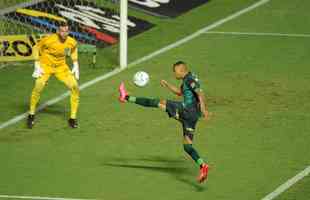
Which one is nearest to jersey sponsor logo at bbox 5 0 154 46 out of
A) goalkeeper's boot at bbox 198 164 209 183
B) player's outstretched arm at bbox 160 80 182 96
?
player's outstretched arm at bbox 160 80 182 96

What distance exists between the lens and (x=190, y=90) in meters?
24.5

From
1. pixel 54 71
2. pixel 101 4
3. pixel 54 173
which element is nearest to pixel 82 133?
pixel 54 71

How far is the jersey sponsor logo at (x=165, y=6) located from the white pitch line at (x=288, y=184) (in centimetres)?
1451

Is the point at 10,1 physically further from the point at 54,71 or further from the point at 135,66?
the point at 54,71

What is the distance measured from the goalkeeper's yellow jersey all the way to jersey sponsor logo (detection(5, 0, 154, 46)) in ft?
23.9

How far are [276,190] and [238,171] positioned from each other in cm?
153

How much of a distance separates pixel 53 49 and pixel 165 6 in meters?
12.0

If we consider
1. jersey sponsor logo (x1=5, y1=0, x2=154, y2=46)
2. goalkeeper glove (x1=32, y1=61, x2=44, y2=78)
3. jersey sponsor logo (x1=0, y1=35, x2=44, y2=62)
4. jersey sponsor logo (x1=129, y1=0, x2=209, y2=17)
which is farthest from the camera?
jersey sponsor logo (x1=129, y1=0, x2=209, y2=17)

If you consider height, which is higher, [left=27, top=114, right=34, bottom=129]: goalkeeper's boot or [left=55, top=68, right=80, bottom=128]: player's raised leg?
[left=55, top=68, right=80, bottom=128]: player's raised leg

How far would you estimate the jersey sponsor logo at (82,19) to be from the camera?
3656 cm

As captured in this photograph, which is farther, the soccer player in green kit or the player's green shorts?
the player's green shorts

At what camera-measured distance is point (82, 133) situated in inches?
1141

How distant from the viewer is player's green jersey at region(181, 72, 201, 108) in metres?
24.3

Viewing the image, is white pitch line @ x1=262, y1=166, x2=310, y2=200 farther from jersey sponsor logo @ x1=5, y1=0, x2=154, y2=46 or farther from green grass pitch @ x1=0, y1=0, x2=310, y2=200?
jersey sponsor logo @ x1=5, y1=0, x2=154, y2=46
